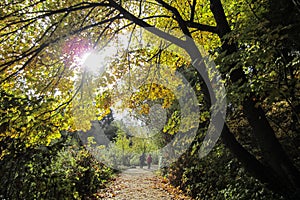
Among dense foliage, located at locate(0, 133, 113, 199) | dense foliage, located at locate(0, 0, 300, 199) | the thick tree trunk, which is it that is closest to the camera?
dense foliage, located at locate(0, 0, 300, 199)

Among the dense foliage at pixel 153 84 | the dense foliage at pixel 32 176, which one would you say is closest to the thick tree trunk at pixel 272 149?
the dense foliage at pixel 153 84

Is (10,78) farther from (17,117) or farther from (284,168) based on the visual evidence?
(284,168)

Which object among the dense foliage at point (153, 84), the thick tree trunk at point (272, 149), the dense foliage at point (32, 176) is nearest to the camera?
the dense foliage at point (153, 84)

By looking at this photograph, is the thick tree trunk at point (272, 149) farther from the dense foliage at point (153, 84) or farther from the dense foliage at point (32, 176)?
the dense foliage at point (32, 176)

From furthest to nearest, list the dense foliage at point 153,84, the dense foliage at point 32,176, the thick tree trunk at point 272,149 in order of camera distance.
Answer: the thick tree trunk at point 272,149 < the dense foliage at point 32,176 < the dense foliage at point 153,84

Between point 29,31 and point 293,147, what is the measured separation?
5611 mm

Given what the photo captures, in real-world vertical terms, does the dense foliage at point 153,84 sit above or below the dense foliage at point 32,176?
above

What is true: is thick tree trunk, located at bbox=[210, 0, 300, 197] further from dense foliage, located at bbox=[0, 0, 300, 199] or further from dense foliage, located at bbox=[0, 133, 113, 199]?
dense foliage, located at bbox=[0, 133, 113, 199]

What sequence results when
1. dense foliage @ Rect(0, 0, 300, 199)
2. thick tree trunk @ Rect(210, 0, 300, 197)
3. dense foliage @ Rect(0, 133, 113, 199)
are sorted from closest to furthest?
dense foliage @ Rect(0, 0, 300, 199) → dense foliage @ Rect(0, 133, 113, 199) → thick tree trunk @ Rect(210, 0, 300, 197)

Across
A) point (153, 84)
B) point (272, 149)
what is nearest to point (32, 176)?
point (272, 149)

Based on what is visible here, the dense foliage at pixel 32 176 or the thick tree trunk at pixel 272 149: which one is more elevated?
the thick tree trunk at pixel 272 149

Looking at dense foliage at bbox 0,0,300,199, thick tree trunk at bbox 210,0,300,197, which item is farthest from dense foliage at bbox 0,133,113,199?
thick tree trunk at bbox 210,0,300,197

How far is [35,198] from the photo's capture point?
3992 millimetres

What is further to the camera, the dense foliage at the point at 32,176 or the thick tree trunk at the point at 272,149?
the thick tree trunk at the point at 272,149
